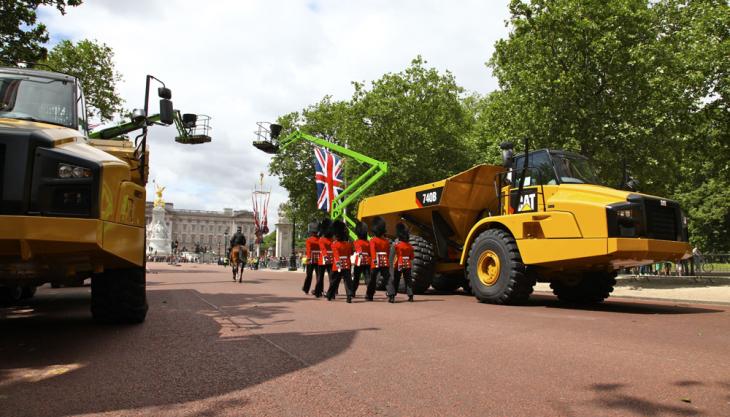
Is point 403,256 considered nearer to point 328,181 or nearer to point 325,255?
point 325,255

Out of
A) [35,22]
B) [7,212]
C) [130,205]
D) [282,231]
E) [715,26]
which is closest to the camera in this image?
[7,212]

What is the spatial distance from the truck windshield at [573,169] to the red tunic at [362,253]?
442 cm

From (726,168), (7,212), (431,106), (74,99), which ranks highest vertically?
(431,106)

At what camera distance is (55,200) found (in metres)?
4.22

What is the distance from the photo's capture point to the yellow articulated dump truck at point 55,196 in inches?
160

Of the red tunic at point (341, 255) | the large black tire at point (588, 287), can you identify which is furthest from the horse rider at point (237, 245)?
the large black tire at point (588, 287)

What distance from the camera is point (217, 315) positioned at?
A: 25.7ft

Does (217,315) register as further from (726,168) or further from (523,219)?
(726,168)

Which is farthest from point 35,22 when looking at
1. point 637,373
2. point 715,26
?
point 715,26

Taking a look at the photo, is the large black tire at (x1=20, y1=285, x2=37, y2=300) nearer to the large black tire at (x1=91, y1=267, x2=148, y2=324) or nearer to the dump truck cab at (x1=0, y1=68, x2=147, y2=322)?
the large black tire at (x1=91, y1=267, x2=148, y2=324)

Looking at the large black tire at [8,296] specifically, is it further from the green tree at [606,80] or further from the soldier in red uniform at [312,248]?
the green tree at [606,80]

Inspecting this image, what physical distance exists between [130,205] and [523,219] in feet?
22.1

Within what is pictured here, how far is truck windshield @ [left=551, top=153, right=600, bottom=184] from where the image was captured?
9.38 m

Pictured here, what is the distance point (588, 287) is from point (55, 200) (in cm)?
987
